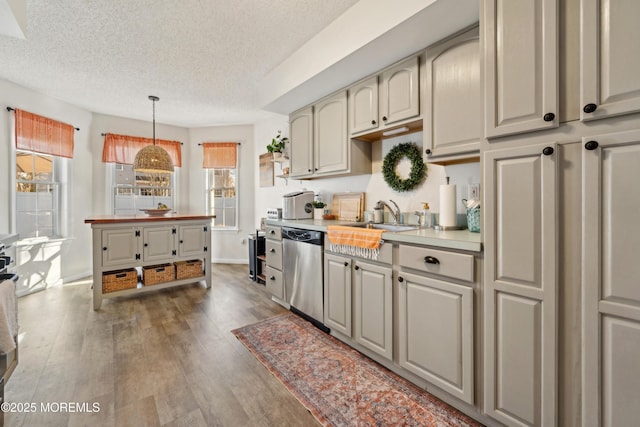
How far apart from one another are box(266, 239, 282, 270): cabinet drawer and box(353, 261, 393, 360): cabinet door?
3.69ft

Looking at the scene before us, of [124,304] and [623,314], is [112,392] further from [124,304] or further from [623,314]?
[623,314]

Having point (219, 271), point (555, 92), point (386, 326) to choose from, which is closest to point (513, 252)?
point (555, 92)

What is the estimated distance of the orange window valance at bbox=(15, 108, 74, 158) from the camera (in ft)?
11.1

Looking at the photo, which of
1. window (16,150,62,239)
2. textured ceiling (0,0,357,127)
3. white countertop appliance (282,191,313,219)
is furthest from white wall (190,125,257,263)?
white countertop appliance (282,191,313,219)

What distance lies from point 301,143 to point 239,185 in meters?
2.40

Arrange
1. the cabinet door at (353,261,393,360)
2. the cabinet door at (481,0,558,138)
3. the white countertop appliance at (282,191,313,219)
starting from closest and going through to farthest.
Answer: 1. the cabinet door at (481,0,558,138)
2. the cabinet door at (353,261,393,360)
3. the white countertop appliance at (282,191,313,219)

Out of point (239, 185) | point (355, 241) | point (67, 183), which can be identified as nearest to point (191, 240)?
point (239, 185)

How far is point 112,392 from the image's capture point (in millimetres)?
1691

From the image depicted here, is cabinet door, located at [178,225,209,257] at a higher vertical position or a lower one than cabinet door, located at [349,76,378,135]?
lower

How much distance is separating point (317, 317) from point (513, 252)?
174cm

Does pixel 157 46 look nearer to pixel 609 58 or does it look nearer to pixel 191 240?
pixel 191 240

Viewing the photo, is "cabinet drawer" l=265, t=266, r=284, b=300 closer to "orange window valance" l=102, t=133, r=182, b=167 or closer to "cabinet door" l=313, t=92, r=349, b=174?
"cabinet door" l=313, t=92, r=349, b=174

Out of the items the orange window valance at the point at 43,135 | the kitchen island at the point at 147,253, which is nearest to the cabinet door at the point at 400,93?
the kitchen island at the point at 147,253

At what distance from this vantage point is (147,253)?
3.39 meters
